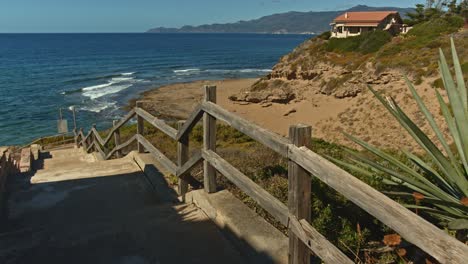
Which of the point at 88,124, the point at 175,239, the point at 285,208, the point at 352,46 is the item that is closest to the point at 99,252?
the point at 175,239

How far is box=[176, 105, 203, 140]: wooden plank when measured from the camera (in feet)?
14.4

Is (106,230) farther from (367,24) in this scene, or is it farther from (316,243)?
(367,24)

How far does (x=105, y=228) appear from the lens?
4203 millimetres

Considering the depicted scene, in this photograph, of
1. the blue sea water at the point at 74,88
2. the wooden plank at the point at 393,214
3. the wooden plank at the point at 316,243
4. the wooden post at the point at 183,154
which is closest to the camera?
the wooden plank at the point at 393,214

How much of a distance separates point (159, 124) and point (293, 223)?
338 centimetres

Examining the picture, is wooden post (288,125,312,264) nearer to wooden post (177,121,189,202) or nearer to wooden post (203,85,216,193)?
wooden post (203,85,216,193)

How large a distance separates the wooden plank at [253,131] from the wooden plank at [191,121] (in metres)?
0.17

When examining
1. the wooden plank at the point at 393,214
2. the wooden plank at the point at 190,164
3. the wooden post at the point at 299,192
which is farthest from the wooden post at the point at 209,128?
the wooden plank at the point at 393,214

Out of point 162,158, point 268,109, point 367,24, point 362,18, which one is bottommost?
point 268,109

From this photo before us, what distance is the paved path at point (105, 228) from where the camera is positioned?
143 inches

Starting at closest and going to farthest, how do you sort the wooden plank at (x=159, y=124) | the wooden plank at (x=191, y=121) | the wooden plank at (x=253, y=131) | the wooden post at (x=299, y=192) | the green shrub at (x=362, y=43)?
the wooden post at (x=299, y=192) → the wooden plank at (x=253, y=131) → the wooden plank at (x=191, y=121) → the wooden plank at (x=159, y=124) → the green shrub at (x=362, y=43)

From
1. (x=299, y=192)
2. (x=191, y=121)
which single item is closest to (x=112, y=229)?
(x=191, y=121)

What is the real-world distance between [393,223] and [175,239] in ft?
8.10

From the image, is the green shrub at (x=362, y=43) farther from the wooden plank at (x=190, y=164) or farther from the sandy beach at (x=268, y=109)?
the wooden plank at (x=190, y=164)
